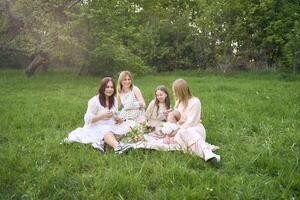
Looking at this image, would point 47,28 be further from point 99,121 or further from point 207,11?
point 99,121

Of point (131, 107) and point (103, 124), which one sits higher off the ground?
point (131, 107)

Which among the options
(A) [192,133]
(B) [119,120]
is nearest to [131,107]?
(B) [119,120]

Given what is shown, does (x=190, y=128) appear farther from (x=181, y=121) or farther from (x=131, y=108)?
(x=131, y=108)

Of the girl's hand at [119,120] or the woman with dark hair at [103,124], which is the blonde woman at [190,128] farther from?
the girl's hand at [119,120]

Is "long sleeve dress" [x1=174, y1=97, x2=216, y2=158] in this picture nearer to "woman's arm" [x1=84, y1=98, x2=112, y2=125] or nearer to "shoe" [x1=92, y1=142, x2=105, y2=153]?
"shoe" [x1=92, y1=142, x2=105, y2=153]

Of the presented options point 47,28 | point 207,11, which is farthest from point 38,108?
point 207,11

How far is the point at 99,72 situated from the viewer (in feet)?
63.7

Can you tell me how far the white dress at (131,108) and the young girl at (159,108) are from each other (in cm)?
32

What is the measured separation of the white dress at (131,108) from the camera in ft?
27.2

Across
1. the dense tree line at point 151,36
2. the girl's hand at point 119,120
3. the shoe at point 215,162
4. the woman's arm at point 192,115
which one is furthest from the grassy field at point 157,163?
the dense tree line at point 151,36

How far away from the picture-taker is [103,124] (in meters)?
7.14

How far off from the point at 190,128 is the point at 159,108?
1681 millimetres

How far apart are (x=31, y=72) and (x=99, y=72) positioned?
3.43 m

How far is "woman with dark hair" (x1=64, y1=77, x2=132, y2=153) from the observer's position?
654 centimetres
